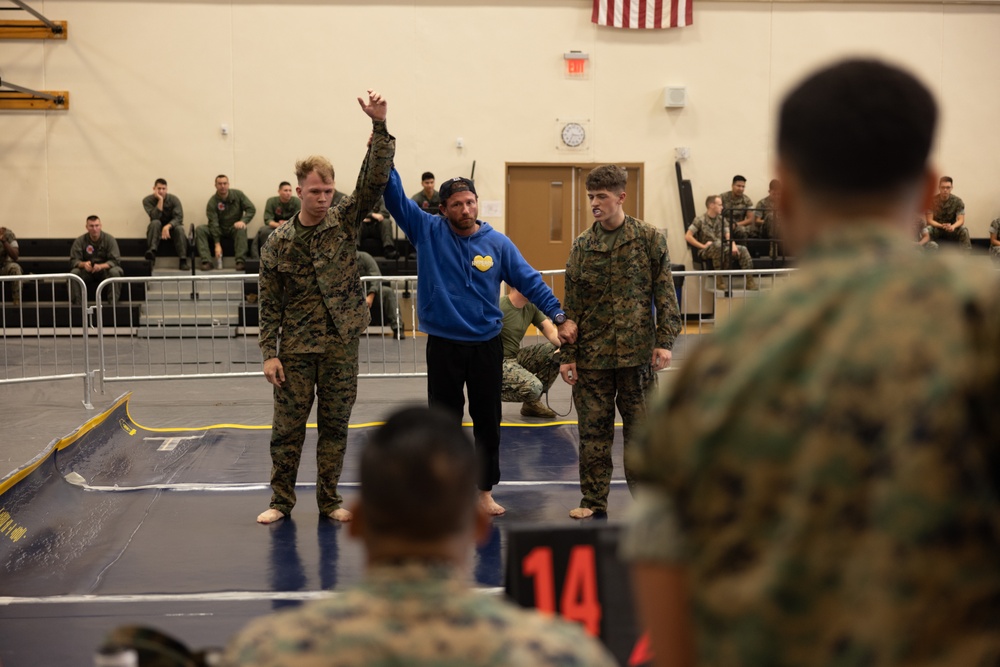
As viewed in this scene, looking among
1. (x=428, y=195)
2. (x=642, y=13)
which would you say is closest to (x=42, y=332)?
(x=428, y=195)

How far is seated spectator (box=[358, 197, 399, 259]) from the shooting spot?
16.5m

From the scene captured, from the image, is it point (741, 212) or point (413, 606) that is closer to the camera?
point (413, 606)

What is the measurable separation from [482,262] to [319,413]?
121cm

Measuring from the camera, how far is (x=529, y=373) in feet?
27.8

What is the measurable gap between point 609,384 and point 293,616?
14.3 feet

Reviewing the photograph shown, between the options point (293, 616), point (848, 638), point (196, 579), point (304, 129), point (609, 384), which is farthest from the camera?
point (304, 129)

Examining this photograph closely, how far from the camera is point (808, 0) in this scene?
17750mm

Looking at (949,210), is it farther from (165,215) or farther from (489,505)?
(489,505)

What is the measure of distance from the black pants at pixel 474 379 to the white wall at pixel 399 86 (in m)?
12.0

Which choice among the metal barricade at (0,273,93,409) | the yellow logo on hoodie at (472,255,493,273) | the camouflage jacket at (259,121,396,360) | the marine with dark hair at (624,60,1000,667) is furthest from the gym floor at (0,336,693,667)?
the marine with dark hair at (624,60,1000,667)

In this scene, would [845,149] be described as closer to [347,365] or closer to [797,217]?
[797,217]

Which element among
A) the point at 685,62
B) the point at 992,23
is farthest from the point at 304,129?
the point at 992,23

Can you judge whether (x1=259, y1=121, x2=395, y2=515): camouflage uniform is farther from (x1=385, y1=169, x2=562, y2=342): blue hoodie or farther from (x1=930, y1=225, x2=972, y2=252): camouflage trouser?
(x1=930, y1=225, x2=972, y2=252): camouflage trouser

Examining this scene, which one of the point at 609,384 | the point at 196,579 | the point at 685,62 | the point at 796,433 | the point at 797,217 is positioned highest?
the point at 685,62
